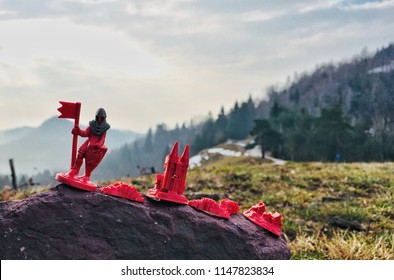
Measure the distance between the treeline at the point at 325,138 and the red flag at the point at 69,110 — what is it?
64.8ft

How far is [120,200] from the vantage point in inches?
176

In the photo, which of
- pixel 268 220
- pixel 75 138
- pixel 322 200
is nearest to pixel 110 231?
pixel 75 138

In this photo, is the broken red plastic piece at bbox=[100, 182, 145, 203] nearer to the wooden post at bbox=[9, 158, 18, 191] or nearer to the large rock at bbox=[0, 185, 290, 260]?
the large rock at bbox=[0, 185, 290, 260]

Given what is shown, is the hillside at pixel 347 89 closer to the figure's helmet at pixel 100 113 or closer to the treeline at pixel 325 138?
the treeline at pixel 325 138

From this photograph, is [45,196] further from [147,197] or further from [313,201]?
[313,201]

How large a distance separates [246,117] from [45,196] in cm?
4494

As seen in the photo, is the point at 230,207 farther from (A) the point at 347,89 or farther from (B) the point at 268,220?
(A) the point at 347,89

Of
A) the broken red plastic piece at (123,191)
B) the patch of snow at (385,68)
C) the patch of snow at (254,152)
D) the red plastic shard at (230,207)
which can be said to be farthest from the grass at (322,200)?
the patch of snow at (254,152)

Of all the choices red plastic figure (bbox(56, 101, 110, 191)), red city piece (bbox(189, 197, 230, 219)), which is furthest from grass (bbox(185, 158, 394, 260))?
red plastic figure (bbox(56, 101, 110, 191))

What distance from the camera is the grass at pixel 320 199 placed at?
6926 millimetres

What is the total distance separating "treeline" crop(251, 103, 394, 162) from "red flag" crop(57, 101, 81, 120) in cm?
1975

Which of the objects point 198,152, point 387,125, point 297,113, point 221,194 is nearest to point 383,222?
point 221,194

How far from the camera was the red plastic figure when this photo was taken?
4.41 metres

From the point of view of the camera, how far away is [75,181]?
4.38 meters
